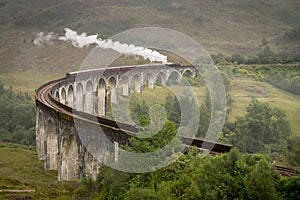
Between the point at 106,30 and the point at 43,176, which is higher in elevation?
the point at 106,30

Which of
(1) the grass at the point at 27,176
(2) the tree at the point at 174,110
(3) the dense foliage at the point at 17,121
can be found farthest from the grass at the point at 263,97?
(3) the dense foliage at the point at 17,121

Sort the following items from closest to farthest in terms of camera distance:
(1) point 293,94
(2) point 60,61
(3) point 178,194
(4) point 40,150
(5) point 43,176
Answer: (3) point 178,194 < (5) point 43,176 < (4) point 40,150 < (1) point 293,94 < (2) point 60,61

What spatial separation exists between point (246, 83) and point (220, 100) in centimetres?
2530

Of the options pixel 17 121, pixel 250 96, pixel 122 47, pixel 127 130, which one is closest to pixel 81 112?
pixel 127 130

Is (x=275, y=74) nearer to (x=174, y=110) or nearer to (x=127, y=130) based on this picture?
(x=174, y=110)

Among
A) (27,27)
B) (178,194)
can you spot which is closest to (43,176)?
(178,194)

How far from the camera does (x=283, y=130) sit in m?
52.8

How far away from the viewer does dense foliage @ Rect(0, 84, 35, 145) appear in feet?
198

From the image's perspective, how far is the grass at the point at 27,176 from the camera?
33344 millimetres

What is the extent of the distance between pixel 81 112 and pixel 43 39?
473ft

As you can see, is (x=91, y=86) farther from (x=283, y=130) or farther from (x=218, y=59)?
(x=218, y=59)

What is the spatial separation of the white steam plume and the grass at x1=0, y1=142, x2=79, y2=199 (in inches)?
4517

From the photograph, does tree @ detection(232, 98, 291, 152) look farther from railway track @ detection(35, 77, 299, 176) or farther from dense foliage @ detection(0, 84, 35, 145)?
dense foliage @ detection(0, 84, 35, 145)

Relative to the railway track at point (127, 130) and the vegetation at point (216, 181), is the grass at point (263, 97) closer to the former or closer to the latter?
the railway track at point (127, 130)
